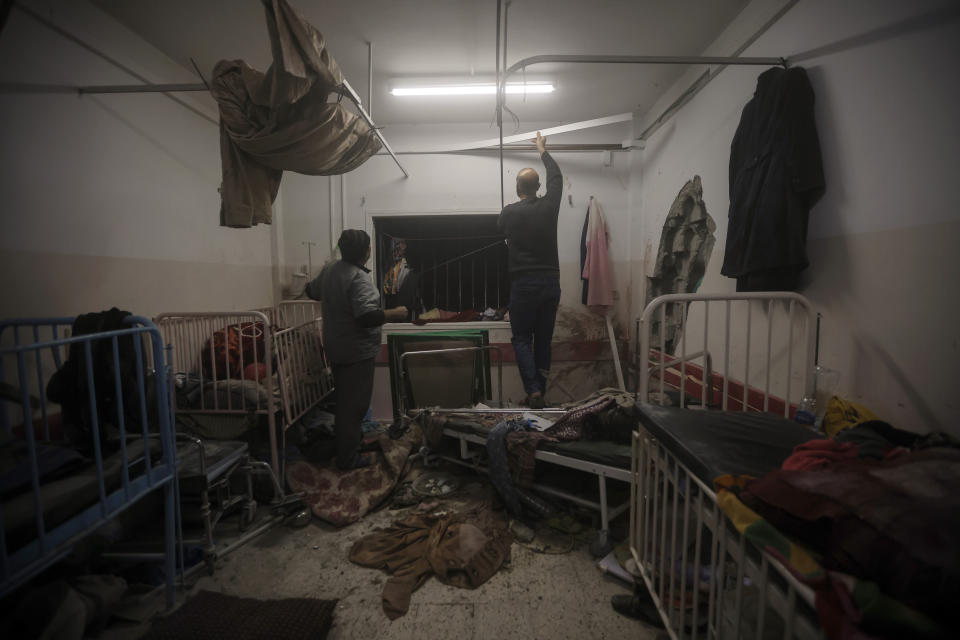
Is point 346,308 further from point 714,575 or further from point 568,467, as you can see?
point 714,575

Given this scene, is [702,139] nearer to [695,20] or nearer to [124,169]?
[695,20]

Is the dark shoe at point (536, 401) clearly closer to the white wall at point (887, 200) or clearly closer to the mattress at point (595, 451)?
the mattress at point (595, 451)

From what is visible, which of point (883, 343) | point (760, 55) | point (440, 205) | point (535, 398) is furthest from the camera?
point (440, 205)

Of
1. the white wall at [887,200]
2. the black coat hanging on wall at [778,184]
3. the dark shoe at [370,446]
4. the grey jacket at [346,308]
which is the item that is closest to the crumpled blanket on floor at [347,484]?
the dark shoe at [370,446]

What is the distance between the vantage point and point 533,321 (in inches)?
112

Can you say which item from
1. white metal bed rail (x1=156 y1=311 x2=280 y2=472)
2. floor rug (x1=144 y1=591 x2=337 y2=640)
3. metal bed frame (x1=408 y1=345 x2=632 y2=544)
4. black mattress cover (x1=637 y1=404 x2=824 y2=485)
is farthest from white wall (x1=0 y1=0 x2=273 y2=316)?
black mattress cover (x1=637 y1=404 x2=824 y2=485)

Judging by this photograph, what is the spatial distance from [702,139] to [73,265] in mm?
4042

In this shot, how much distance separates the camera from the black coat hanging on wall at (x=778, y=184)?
172 centimetres

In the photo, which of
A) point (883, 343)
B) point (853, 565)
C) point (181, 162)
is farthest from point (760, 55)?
point (181, 162)

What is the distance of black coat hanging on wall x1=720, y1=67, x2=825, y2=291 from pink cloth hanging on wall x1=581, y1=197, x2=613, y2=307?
1727mm

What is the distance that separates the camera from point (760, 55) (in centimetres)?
218

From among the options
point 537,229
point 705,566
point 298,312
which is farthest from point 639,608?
A: point 298,312

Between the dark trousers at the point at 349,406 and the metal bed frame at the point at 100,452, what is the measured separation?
0.95 meters

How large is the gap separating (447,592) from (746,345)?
174 centimetres
